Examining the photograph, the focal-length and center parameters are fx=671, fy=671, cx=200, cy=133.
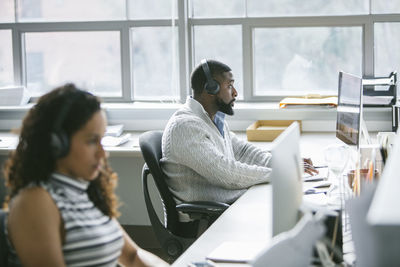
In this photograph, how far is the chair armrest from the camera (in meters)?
2.64

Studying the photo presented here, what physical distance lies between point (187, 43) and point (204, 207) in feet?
6.27

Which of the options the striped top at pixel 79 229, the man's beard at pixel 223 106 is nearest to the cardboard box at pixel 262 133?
the man's beard at pixel 223 106

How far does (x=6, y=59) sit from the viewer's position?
464 centimetres

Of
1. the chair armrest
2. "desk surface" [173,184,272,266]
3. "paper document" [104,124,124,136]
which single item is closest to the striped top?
"desk surface" [173,184,272,266]

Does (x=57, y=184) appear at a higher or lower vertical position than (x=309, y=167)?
higher

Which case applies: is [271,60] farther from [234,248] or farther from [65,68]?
[234,248]

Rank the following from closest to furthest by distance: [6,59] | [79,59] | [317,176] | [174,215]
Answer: [174,215]
[317,176]
[79,59]
[6,59]

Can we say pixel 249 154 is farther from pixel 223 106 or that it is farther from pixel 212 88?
pixel 212 88

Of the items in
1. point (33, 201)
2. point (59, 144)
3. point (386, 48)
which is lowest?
point (33, 201)

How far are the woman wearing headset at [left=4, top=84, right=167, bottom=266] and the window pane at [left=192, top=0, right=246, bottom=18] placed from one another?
9.09 feet

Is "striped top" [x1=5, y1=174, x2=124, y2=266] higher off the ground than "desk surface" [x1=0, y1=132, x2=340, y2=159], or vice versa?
"striped top" [x1=5, y1=174, x2=124, y2=266]

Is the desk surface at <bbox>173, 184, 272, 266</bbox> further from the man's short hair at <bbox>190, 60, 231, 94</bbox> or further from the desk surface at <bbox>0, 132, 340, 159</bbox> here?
the desk surface at <bbox>0, 132, 340, 159</bbox>

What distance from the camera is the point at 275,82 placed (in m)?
4.33

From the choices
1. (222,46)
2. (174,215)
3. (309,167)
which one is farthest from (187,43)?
(174,215)
